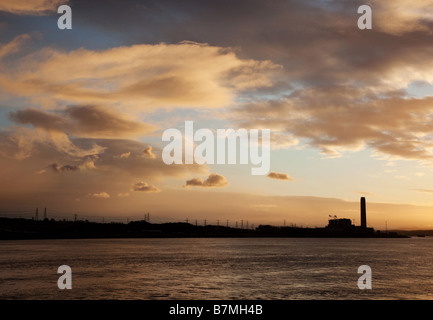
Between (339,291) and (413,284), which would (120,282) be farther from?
(413,284)

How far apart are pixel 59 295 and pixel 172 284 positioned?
604 inches

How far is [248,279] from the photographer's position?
61.9m
